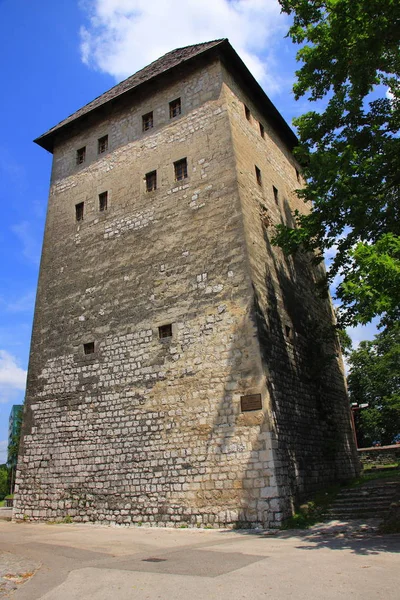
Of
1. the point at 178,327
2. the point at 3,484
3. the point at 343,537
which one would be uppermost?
the point at 178,327

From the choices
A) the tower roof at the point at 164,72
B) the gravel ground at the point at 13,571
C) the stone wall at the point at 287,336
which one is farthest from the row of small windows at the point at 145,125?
the gravel ground at the point at 13,571

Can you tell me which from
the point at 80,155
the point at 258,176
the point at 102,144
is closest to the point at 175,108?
the point at 102,144

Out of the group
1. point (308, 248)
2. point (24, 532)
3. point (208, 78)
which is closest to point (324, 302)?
point (308, 248)

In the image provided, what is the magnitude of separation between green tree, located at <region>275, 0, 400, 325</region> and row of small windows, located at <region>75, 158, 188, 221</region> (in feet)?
12.2

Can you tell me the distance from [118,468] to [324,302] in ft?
35.5

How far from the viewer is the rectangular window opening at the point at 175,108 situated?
15.3 meters

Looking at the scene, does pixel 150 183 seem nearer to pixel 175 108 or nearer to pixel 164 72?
pixel 175 108

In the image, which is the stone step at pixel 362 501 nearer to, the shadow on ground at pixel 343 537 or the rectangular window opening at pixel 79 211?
the shadow on ground at pixel 343 537

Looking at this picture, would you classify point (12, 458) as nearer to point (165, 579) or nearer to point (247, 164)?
point (247, 164)

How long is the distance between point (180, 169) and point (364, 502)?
36.1 feet

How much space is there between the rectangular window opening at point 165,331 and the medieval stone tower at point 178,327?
7 centimetres

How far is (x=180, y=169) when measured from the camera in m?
14.5

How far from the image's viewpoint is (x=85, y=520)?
1238 cm

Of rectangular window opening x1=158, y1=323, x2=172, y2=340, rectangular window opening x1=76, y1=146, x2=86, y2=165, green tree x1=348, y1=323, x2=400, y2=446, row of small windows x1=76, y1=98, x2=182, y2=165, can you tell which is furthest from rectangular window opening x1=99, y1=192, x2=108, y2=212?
green tree x1=348, y1=323, x2=400, y2=446
